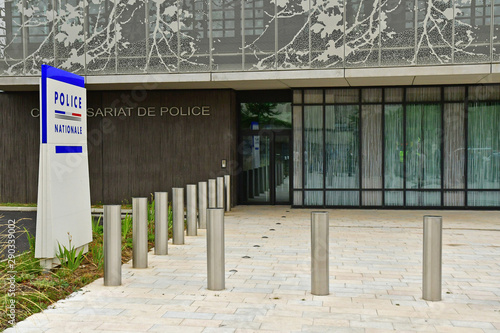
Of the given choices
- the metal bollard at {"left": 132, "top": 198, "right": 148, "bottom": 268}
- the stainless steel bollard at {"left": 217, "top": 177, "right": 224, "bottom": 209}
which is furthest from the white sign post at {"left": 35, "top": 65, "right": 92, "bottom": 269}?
the stainless steel bollard at {"left": 217, "top": 177, "right": 224, "bottom": 209}

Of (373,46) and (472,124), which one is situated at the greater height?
(373,46)

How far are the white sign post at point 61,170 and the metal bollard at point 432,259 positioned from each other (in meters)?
5.13

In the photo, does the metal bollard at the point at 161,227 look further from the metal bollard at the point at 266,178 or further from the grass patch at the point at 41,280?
the metal bollard at the point at 266,178

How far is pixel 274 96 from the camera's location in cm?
1838

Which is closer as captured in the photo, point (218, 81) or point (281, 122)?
point (218, 81)

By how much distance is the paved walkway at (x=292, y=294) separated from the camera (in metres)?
6.09

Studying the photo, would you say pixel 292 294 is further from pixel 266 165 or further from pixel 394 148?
pixel 266 165

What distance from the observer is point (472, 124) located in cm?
1714

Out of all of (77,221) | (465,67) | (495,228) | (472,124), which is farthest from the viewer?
(472,124)

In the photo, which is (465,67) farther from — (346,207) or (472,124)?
(346,207)

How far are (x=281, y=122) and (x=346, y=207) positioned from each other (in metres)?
3.41

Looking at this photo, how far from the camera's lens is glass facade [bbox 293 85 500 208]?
17141 mm

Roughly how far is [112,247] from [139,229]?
0.99 metres

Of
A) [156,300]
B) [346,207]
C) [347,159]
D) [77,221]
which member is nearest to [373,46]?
[347,159]
